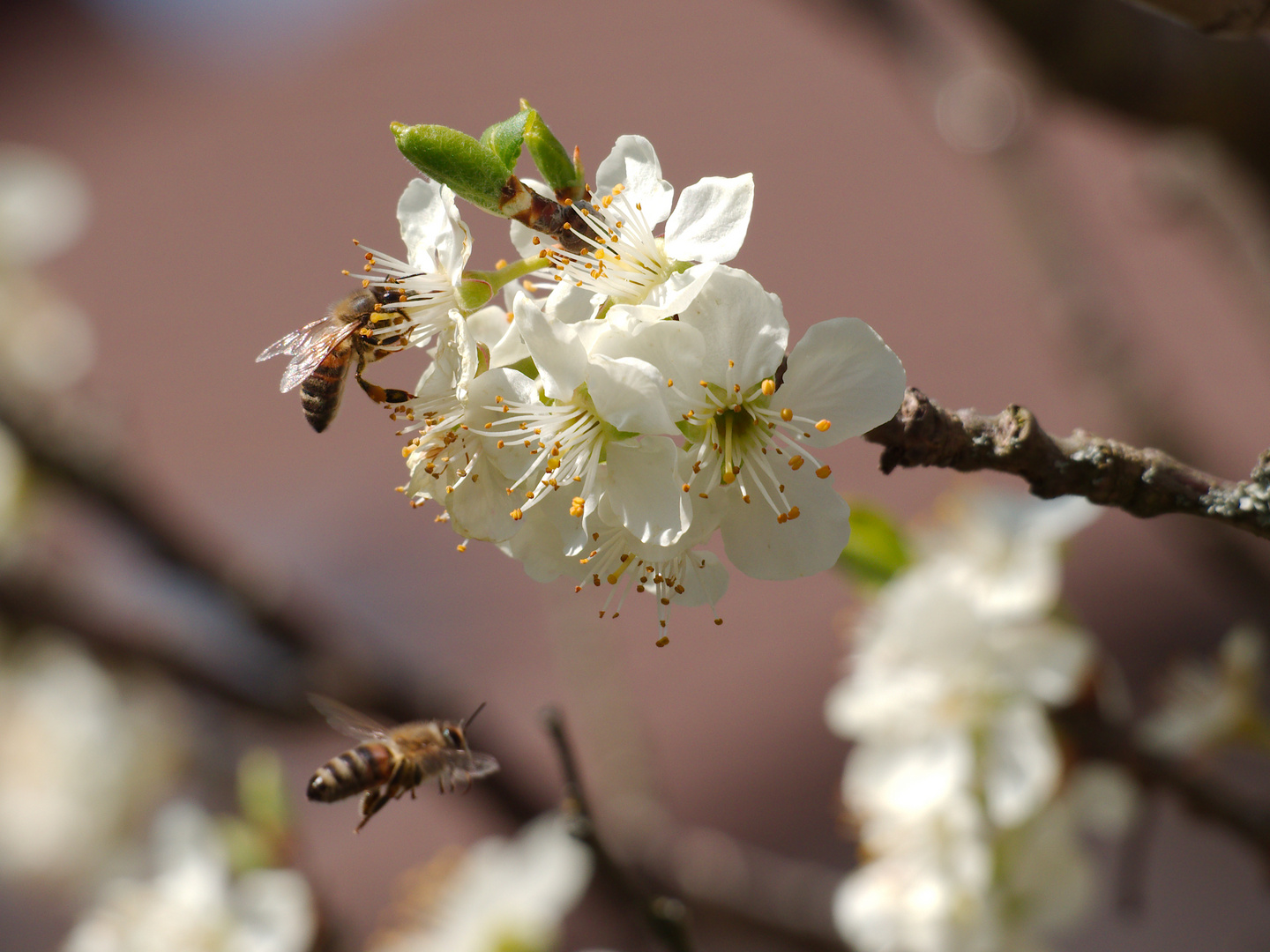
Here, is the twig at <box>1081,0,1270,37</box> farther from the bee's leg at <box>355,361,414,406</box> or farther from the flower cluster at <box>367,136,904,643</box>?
the bee's leg at <box>355,361,414,406</box>

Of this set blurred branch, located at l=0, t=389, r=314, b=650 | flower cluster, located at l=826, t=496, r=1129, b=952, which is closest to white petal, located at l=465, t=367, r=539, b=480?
flower cluster, located at l=826, t=496, r=1129, b=952

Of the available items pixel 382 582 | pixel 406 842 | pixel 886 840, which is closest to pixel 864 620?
pixel 886 840

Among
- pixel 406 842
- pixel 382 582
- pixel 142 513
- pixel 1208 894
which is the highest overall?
pixel 1208 894

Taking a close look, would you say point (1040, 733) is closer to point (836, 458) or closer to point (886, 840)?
point (886, 840)

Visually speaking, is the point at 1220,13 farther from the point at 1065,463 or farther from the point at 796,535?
the point at 796,535

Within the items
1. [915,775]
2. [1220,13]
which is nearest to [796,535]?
[1220,13]

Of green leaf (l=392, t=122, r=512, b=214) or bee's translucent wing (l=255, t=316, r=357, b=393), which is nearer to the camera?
green leaf (l=392, t=122, r=512, b=214)
